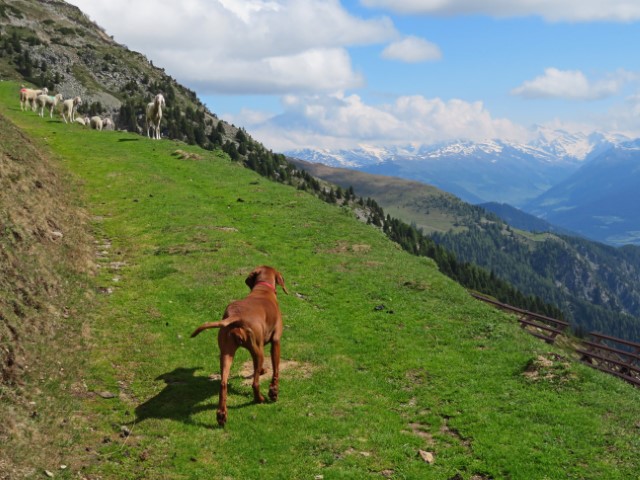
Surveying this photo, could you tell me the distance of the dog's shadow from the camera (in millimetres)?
13492

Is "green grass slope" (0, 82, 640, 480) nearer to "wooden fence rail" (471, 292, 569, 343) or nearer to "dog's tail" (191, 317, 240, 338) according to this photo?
"dog's tail" (191, 317, 240, 338)

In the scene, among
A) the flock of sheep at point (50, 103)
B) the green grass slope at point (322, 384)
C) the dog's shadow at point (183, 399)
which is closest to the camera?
the green grass slope at point (322, 384)

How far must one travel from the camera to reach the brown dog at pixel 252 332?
1312 centimetres

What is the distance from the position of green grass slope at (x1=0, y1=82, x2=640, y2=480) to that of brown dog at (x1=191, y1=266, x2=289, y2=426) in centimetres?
83

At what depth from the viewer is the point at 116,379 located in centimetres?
1498

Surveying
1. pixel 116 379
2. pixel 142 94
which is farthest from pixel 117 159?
pixel 142 94

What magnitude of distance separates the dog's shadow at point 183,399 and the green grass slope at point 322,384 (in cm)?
6

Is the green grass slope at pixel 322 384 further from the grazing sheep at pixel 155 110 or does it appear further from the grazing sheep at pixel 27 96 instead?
the grazing sheep at pixel 27 96

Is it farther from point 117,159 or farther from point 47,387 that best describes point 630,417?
point 117,159

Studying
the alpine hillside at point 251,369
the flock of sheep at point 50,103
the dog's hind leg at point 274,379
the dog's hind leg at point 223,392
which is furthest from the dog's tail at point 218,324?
the flock of sheep at point 50,103

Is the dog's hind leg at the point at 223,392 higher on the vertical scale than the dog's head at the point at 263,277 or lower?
lower

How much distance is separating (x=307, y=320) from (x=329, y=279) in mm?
5759

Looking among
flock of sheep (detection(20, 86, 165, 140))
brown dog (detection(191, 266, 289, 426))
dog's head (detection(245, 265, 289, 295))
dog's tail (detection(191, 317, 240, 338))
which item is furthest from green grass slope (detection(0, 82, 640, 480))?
flock of sheep (detection(20, 86, 165, 140))

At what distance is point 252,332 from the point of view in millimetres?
13391
